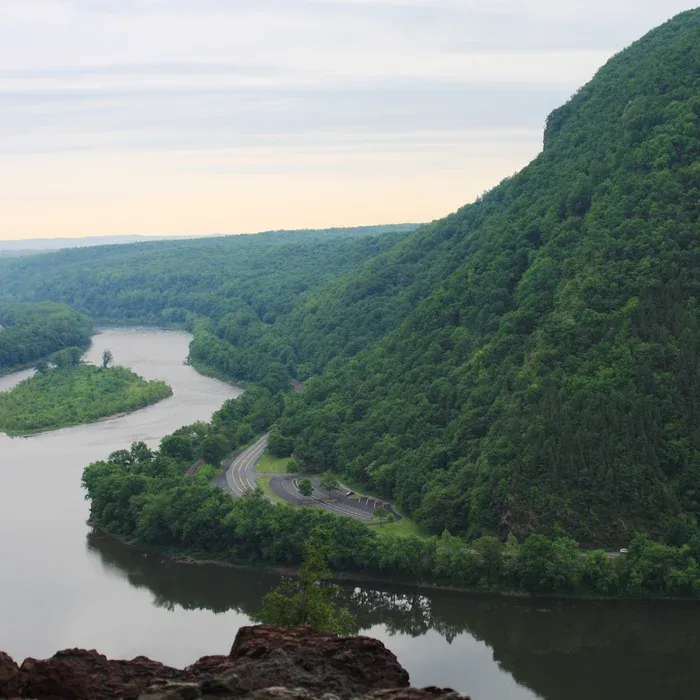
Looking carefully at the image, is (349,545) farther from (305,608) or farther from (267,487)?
(305,608)

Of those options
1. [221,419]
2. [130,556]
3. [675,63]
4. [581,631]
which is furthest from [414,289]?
[581,631]

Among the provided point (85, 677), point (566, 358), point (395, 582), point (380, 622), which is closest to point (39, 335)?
point (566, 358)

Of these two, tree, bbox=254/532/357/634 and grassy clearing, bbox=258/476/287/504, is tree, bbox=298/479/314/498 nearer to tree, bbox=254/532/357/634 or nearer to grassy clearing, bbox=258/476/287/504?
grassy clearing, bbox=258/476/287/504

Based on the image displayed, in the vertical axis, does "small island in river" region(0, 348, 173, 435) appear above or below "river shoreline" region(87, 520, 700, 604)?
above

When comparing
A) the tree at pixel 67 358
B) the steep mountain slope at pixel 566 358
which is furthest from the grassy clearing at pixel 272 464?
the tree at pixel 67 358

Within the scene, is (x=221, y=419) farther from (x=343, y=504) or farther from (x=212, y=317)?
(x=212, y=317)

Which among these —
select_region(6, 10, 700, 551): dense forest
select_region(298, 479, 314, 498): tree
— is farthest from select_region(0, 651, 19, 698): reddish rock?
select_region(298, 479, 314, 498): tree

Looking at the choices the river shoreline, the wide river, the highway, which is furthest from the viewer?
the highway

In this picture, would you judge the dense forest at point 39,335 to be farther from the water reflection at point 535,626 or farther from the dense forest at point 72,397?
the water reflection at point 535,626
